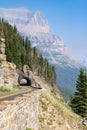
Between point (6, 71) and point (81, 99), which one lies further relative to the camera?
point (81, 99)

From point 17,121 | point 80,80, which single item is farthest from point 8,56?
point 17,121

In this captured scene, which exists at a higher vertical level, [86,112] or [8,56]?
[8,56]

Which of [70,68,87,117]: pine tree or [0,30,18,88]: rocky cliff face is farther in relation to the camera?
[70,68,87,117]: pine tree

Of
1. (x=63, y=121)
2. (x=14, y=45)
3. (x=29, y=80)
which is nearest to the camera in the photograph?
(x=63, y=121)

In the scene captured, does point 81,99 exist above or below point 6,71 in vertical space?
below

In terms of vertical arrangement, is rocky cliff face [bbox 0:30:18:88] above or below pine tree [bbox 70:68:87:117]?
above

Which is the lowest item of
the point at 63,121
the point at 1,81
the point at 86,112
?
the point at 86,112

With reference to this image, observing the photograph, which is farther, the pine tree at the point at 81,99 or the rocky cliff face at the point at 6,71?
the pine tree at the point at 81,99

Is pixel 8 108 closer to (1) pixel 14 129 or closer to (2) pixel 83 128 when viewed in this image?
(1) pixel 14 129

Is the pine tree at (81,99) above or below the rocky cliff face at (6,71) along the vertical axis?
below

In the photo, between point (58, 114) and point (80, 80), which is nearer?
point (58, 114)

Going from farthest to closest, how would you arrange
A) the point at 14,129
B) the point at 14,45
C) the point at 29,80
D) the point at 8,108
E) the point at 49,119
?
the point at 14,45 < the point at 29,80 < the point at 49,119 < the point at 14,129 < the point at 8,108

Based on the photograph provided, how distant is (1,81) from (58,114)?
1674 centimetres

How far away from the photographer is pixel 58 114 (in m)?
59.6
